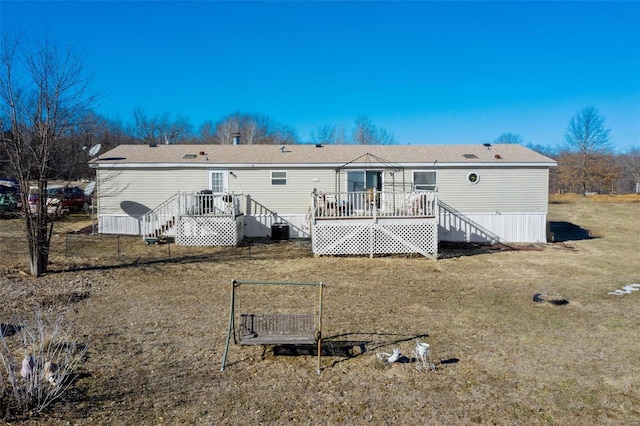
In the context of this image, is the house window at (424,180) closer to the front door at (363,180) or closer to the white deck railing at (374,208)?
the front door at (363,180)

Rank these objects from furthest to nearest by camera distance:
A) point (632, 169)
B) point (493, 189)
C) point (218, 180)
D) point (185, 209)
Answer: point (632, 169)
point (218, 180)
point (493, 189)
point (185, 209)

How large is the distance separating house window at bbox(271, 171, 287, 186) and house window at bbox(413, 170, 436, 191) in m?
5.40

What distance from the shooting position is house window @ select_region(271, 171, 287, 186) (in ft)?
56.7

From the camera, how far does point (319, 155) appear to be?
18.1 m

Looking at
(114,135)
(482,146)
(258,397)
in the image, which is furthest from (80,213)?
(114,135)

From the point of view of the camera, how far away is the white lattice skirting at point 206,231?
1525 centimetres

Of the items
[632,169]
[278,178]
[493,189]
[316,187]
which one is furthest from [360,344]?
[632,169]

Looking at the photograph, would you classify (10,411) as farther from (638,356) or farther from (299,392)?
(638,356)

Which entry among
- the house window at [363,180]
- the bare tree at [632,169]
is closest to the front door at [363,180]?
the house window at [363,180]

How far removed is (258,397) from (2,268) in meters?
9.74

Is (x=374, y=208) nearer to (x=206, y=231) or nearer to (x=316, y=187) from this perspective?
(x=316, y=187)

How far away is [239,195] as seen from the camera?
16.3 m

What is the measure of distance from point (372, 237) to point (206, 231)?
6143mm

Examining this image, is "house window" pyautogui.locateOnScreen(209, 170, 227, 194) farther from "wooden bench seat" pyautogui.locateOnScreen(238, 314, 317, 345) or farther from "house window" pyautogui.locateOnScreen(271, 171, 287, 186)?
"wooden bench seat" pyautogui.locateOnScreen(238, 314, 317, 345)
